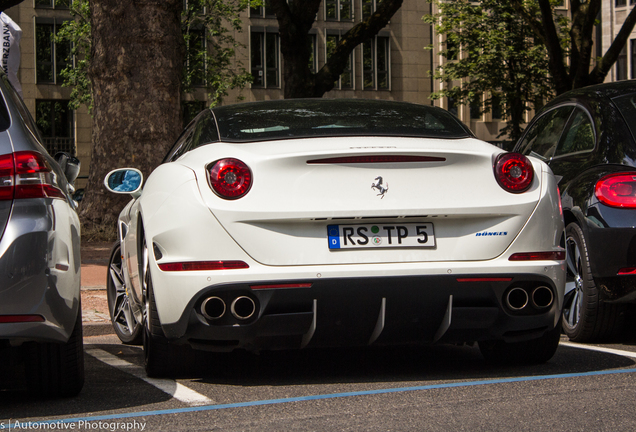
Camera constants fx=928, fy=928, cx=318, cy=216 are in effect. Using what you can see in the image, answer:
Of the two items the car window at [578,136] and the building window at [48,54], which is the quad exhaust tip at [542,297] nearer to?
the car window at [578,136]

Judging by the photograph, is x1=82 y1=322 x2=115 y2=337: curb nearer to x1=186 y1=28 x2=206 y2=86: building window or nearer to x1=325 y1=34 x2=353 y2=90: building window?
x1=186 y1=28 x2=206 y2=86: building window

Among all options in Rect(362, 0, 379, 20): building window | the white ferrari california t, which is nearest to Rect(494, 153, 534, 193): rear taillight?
the white ferrari california t

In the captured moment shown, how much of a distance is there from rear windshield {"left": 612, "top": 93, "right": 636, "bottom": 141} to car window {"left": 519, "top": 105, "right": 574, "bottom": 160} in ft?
1.91

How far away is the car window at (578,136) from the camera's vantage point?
20.4 feet

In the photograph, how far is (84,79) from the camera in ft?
131

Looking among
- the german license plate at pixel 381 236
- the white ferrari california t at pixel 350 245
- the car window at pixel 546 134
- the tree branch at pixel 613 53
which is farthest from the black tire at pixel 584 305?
the tree branch at pixel 613 53

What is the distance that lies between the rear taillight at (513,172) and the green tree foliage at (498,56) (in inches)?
1372

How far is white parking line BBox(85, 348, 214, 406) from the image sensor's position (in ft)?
13.5

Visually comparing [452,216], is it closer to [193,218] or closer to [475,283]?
[475,283]

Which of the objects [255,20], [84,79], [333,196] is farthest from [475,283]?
[255,20]

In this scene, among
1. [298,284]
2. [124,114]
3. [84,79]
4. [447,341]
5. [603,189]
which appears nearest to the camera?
[298,284]

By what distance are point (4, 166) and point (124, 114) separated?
31.4 feet

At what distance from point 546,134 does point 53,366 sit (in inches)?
173

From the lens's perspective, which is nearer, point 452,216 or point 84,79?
point 452,216
